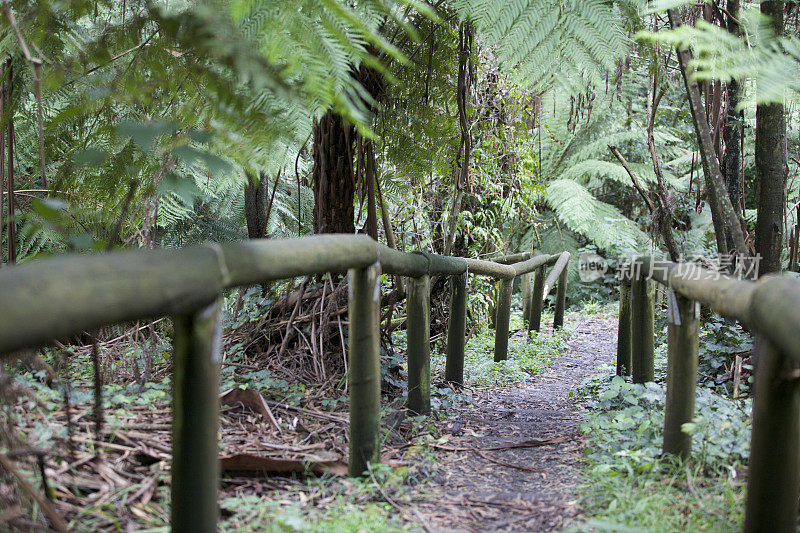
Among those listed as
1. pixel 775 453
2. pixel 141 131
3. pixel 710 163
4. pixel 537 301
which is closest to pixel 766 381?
pixel 775 453

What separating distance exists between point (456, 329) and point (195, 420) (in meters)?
2.49

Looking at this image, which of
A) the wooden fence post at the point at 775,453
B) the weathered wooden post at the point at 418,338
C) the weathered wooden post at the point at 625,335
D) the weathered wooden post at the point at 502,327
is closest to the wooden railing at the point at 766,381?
the wooden fence post at the point at 775,453

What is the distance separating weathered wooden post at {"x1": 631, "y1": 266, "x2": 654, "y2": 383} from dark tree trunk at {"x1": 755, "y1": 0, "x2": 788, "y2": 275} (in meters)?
→ 0.63

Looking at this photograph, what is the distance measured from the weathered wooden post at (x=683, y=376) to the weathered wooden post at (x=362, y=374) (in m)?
0.96

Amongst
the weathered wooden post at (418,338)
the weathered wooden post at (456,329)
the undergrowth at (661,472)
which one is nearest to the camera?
the undergrowth at (661,472)

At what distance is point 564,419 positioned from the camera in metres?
3.34

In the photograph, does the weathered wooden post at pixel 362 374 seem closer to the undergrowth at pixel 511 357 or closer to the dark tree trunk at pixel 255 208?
the undergrowth at pixel 511 357

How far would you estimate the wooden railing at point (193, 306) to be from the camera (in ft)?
2.76

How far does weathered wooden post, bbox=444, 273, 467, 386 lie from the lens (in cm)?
368

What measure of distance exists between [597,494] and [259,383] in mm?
1443

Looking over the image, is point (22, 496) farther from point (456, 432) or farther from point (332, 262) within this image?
point (456, 432)

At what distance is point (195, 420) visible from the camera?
1.28 m

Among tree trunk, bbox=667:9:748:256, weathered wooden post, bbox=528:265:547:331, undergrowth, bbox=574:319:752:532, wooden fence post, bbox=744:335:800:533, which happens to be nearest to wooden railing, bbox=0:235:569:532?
undergrowth, bbox=574:319:752:532

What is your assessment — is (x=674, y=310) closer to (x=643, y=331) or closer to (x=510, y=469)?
(x=510, y=469)
